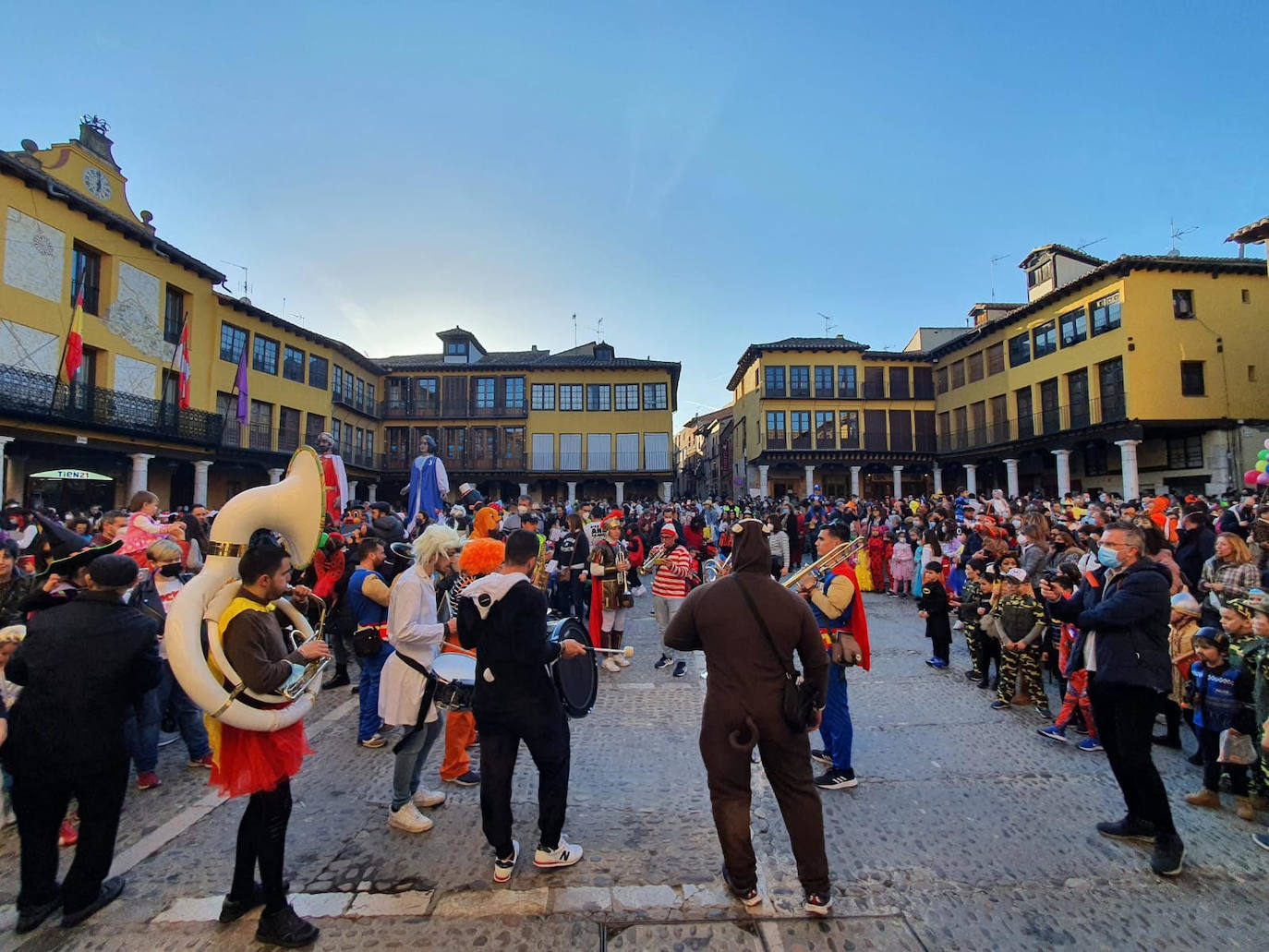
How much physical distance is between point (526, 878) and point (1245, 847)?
413 centimetres

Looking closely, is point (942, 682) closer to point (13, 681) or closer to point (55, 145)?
point (13, 681)

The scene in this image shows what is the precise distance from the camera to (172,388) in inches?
886

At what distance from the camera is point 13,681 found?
2822mm

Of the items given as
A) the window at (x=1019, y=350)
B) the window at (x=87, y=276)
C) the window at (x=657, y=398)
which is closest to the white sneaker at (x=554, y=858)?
the window at (x=87, y=276)

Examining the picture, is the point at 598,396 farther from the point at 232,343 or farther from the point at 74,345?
the point at 74,345

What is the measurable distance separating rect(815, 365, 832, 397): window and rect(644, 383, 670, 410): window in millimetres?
9319

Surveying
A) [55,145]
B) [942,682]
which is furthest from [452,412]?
[942,682]

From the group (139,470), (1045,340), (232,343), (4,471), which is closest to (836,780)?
(4,471)

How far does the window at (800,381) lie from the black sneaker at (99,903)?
36.9 m

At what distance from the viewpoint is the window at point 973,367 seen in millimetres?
34031

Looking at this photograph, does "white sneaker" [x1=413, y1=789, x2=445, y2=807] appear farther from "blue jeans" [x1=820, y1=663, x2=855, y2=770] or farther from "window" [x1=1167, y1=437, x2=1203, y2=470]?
"window" [x1=1167, y1=437, x2=1203, y2=470]

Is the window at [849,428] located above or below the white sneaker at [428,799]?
above

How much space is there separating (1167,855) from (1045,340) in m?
32.2

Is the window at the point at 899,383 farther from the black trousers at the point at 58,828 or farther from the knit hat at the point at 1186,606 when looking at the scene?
the black trousers at the point at 58,828
